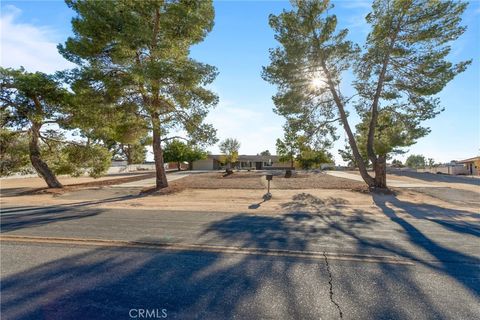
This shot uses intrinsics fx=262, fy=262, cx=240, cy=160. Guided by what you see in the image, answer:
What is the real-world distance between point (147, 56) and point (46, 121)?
940 cm

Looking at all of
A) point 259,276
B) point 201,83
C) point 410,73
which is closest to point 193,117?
point 201,83

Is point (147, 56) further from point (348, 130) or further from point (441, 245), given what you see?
point (441, 245)

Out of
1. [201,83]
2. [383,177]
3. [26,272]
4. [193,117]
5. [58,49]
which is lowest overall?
[26,272]

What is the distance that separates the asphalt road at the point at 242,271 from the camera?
10.3 ft

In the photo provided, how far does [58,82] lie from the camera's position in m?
17.8

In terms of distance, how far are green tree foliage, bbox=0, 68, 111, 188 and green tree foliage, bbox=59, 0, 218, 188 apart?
9.77 ft

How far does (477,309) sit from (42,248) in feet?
23.9

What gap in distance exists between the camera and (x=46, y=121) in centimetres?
1875

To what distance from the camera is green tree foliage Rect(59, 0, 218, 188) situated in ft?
46.2

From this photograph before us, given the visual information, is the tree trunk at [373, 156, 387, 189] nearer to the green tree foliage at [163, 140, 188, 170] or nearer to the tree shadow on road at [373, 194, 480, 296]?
the tree shadow on road at [373, 194, 480, 296]

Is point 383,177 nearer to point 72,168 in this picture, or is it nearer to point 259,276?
point 259,276

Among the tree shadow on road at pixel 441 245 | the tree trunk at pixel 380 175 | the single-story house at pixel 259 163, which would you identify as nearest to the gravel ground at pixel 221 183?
the tree trunk at pixel 380 175

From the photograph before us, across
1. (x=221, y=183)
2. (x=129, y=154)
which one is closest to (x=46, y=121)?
(x=221, y=183)

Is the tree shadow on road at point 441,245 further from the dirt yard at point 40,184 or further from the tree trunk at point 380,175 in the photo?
the dirt yard at point 40,184
